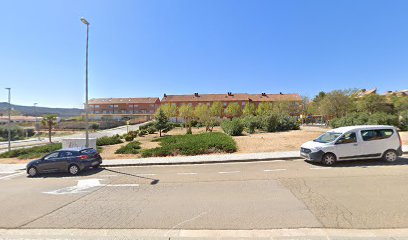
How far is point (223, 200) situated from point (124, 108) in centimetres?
8880

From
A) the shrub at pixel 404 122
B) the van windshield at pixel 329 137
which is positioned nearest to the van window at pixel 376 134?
the van windshield at pixel 329 137

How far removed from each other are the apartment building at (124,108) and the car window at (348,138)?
80212 mm

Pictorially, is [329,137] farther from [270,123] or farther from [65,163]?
[270,123]

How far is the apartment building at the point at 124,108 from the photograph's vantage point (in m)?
85.8

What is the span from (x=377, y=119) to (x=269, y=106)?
136ft

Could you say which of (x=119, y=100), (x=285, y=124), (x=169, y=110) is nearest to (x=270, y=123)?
(x=285, y=124)

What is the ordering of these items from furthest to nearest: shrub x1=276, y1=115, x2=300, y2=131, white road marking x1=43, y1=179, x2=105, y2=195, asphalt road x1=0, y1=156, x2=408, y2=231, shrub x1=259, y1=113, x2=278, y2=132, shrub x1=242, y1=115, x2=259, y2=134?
shrub x1=276, y1=115, x2=300, y2=131, shrub x1=242, y1=115, x2=259, y2=134, shrub x1=259, y1=113, x2=278, y2=132, white road marking x1=43, y1=179, x2=105, y2=195, asphalt road x1=0, y1=156, x2=408, y2=231

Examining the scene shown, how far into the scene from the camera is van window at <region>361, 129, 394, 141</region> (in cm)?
907

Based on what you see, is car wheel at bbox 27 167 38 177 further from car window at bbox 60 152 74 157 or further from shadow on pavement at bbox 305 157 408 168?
shadow on pavement at bbox 305 157 408 168

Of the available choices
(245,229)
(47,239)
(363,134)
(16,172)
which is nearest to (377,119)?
(363,134)

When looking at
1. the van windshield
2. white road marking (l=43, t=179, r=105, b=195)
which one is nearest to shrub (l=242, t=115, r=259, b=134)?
the van windshield

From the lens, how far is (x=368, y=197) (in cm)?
527

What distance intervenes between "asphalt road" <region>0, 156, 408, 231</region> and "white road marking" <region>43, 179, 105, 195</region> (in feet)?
0.12

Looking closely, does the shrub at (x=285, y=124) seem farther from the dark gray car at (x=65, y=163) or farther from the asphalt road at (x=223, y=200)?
the dark gray car at (x=65, y=163)
